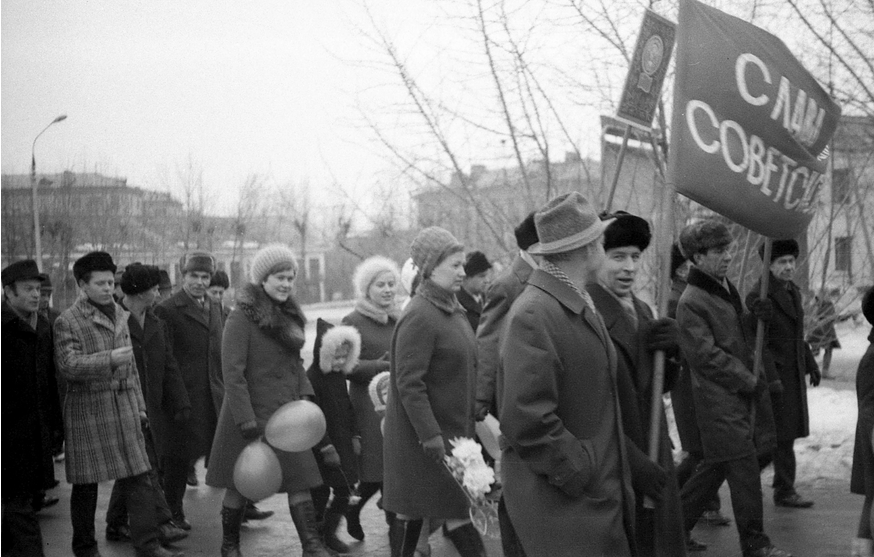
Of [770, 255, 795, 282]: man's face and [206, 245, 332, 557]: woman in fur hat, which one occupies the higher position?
[770, 255, 795, 282]: man's face

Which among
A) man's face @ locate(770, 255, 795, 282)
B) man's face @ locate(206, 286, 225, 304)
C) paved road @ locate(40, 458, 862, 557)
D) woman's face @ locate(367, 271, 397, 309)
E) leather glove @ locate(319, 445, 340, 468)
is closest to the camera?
leather glove @ locate(319, 445, 340, 468)

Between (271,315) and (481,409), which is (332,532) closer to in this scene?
(271,315)

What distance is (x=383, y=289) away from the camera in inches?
255

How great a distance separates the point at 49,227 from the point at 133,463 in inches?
76.3

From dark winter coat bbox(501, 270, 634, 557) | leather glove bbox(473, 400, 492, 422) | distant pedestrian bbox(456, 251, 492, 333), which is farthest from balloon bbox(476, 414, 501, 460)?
dark winter coat bbox(501, 270, 634, 557)

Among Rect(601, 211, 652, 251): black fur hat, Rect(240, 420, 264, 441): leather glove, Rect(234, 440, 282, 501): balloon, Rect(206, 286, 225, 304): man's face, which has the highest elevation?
Rect(601, 211, 652, 251): black fur hat

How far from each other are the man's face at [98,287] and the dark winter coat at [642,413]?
3.25 meters

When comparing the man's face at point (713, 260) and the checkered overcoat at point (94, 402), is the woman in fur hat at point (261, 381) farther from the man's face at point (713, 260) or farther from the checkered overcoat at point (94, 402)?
the man's face at point (713, 260)

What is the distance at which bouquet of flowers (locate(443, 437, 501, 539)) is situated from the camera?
4875 millimetres

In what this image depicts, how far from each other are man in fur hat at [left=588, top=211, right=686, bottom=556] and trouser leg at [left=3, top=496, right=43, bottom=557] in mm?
3324

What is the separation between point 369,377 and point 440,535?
136 cm

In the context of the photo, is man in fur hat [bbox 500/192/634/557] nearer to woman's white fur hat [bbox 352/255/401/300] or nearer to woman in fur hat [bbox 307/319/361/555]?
woman in fur hat [bbox 307/319/361/555]

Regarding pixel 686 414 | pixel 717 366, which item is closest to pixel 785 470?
pixel 686 414

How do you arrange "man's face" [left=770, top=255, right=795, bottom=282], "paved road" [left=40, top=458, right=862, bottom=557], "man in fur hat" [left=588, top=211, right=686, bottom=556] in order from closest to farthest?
1. "man in fur hat" [left=588, top=211, right=686, bottom=556]
2. "paved road" [left=40, top=458, right=862, bottom=557]
3. "man's face" [left=770, top=255, right=795, bottom=282]
